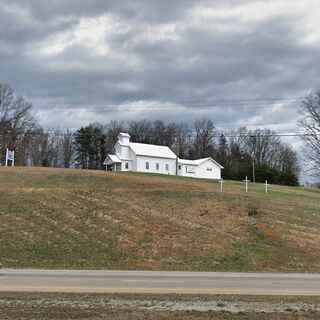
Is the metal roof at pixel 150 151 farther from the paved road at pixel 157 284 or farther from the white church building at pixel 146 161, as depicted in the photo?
the paved road at pixel 157 284

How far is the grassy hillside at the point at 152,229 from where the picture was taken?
87.6 ft

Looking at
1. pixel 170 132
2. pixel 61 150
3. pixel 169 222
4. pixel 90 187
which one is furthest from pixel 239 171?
pixel 169 222

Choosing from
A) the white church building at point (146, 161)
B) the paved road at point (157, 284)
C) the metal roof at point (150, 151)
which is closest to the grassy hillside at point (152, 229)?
the paved road at point (157, 284)

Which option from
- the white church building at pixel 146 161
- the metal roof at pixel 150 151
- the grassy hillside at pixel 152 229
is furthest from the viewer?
the metal roof at pixel 150 151

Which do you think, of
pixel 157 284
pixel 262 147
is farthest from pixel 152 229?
pixel 262 147

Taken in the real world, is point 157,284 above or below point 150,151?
below

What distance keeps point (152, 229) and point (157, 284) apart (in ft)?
47.2

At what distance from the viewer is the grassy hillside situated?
26.7 m

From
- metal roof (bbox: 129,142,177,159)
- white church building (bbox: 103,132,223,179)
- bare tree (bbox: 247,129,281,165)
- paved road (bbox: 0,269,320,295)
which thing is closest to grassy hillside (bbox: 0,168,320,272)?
paved road (bbox: 0,269,320,295)

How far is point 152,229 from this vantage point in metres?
31.2

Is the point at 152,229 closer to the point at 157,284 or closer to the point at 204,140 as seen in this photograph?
the point at 157,284

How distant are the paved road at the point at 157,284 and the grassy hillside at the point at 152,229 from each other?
5752mm

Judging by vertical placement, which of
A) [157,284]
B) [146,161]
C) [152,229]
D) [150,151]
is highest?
[150,151]

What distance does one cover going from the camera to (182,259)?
88.7ft
